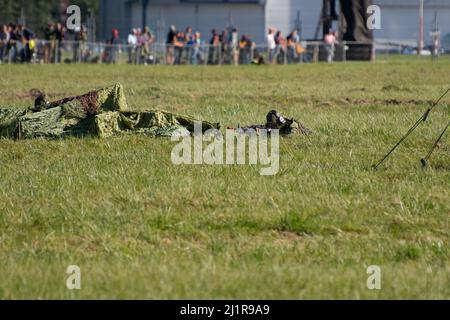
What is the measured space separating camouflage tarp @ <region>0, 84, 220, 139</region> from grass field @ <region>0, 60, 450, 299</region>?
34 cm

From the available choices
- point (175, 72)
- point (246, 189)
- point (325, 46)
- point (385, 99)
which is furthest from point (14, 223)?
point (325, 46)

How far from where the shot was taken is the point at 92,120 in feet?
43.6

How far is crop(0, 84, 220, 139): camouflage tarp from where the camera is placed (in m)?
13.1

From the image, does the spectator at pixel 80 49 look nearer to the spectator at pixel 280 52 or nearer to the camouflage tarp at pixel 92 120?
the spectator at pixel 280 52

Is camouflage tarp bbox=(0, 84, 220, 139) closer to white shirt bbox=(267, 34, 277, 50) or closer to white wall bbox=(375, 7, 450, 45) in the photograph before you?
white shirt bbox=(267, 34, 277, 50)

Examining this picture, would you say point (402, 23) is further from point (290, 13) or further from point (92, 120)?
point (92, 120)

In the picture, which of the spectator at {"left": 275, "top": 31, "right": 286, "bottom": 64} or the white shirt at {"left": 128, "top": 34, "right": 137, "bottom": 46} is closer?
the spectator at {"left": 275, "top": 31, "right": 286, "bottom": 64}

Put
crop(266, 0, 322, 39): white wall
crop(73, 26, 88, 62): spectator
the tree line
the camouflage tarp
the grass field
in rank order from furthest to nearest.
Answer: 1. the tree line
2. crop(266, 0, 322, 39): white wall
3. crop(73, 26, 88, 62): spectator
4. the camouflage tarp
5. the grass field

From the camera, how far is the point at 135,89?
78.8 ft

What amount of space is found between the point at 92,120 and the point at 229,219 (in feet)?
16.4

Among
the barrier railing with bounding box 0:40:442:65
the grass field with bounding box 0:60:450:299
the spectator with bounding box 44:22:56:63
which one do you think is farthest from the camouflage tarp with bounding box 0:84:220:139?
the spectator with bounding box 44:22:56:63

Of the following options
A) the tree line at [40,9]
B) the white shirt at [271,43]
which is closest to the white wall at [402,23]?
the tree line at [40,9]

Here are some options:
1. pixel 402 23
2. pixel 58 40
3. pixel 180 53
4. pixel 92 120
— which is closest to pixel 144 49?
pixel 180 53
